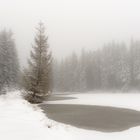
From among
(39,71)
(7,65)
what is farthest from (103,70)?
(39,71)

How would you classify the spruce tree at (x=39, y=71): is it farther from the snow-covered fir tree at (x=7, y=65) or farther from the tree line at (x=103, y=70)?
the tree line at (x=103, y=70)

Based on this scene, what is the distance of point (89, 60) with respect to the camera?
85.2m

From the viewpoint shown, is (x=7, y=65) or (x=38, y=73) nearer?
(x=38, y=73)

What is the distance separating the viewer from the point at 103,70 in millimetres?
78562

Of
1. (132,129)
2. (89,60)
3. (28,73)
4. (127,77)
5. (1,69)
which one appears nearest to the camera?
(132,129)

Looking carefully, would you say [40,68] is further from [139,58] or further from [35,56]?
[139,58]

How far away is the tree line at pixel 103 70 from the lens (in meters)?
69.9

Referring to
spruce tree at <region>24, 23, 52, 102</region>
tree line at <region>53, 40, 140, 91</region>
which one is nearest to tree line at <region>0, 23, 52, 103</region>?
spruce tree at <region>24, 23, 52, 102</region>

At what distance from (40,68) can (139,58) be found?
146ft

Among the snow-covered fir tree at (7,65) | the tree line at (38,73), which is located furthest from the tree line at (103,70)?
the tree line at (38,73)

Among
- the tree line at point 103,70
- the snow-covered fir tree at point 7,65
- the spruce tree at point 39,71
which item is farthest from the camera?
the tree line at point 103,70

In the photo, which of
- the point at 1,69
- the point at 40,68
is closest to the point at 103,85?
the point at 1,69

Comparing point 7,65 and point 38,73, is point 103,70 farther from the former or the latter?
point 38,73

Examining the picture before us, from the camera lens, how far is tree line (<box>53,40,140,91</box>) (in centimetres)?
6988
